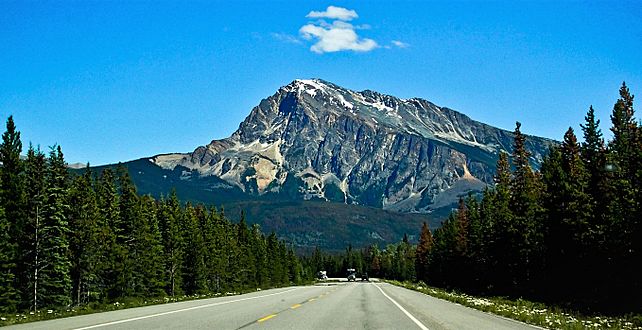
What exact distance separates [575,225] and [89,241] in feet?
130

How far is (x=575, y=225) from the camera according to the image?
144 feet

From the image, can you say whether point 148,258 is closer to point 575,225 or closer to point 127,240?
point 127,240

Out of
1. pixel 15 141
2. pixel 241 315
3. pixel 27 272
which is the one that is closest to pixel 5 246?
pixel 27 272

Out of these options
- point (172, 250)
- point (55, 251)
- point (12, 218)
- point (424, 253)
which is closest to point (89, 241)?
point (55, 251)

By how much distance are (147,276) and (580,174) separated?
42.2 m

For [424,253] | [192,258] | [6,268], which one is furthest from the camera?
[424,253]

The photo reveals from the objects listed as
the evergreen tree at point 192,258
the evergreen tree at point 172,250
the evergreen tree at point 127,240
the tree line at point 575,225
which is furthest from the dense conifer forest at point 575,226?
the evergreen tree at point 127,240

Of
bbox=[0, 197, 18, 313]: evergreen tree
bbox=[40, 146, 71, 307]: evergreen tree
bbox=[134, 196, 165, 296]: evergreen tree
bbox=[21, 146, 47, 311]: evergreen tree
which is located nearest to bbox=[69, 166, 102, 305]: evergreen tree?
bbox=[40, 146, 71, 307]: evergreen tree

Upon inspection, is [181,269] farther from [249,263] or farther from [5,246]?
[5,246]

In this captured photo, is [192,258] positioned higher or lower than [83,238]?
lower

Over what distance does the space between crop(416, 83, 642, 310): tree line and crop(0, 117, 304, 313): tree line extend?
35.2 m

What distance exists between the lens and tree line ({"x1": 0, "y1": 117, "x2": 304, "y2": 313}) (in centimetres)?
4509

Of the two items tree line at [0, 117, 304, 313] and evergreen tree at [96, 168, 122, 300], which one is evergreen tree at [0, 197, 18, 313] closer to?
tree line at [0, 117, 304, 313]

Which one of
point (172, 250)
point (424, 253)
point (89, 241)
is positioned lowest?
point (424, 253)
